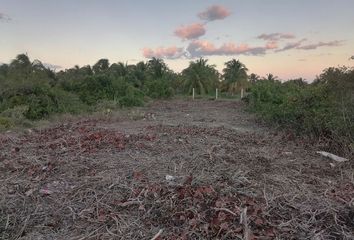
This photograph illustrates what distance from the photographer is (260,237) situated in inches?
113

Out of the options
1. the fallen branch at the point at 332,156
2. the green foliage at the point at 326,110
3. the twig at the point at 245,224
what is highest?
the green foliage at the point at 326,110

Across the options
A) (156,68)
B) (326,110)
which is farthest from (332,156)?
(156,68)

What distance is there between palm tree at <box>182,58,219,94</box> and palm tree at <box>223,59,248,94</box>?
1.56m

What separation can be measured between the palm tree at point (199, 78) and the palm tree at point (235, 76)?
5.13ft

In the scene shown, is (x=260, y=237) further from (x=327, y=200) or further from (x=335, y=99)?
(x=335, y=99)

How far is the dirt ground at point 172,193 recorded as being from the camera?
3.12 metres

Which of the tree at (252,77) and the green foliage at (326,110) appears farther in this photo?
the tree at (252,77)

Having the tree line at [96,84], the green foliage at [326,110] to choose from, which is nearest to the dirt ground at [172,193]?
the green foliage at [326,110]

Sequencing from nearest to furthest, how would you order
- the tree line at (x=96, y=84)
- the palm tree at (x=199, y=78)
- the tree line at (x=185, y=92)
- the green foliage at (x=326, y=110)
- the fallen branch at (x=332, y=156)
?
the fallen branch at (x=332, y=156), the green foliage at (x=326, y=110), the tree line at (x=185, y=92), the tree line at (x=96, y=84), the palm tree at (x=199, y=78)

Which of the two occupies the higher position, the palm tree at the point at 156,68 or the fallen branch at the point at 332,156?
the palm tree at the point at 156,68

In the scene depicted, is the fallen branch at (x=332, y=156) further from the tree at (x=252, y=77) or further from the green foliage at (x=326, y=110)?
the tree at (x=252, y=77)

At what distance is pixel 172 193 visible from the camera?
3.62 metres

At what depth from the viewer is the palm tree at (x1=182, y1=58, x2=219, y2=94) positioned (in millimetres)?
32375

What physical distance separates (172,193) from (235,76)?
31.5 metres
